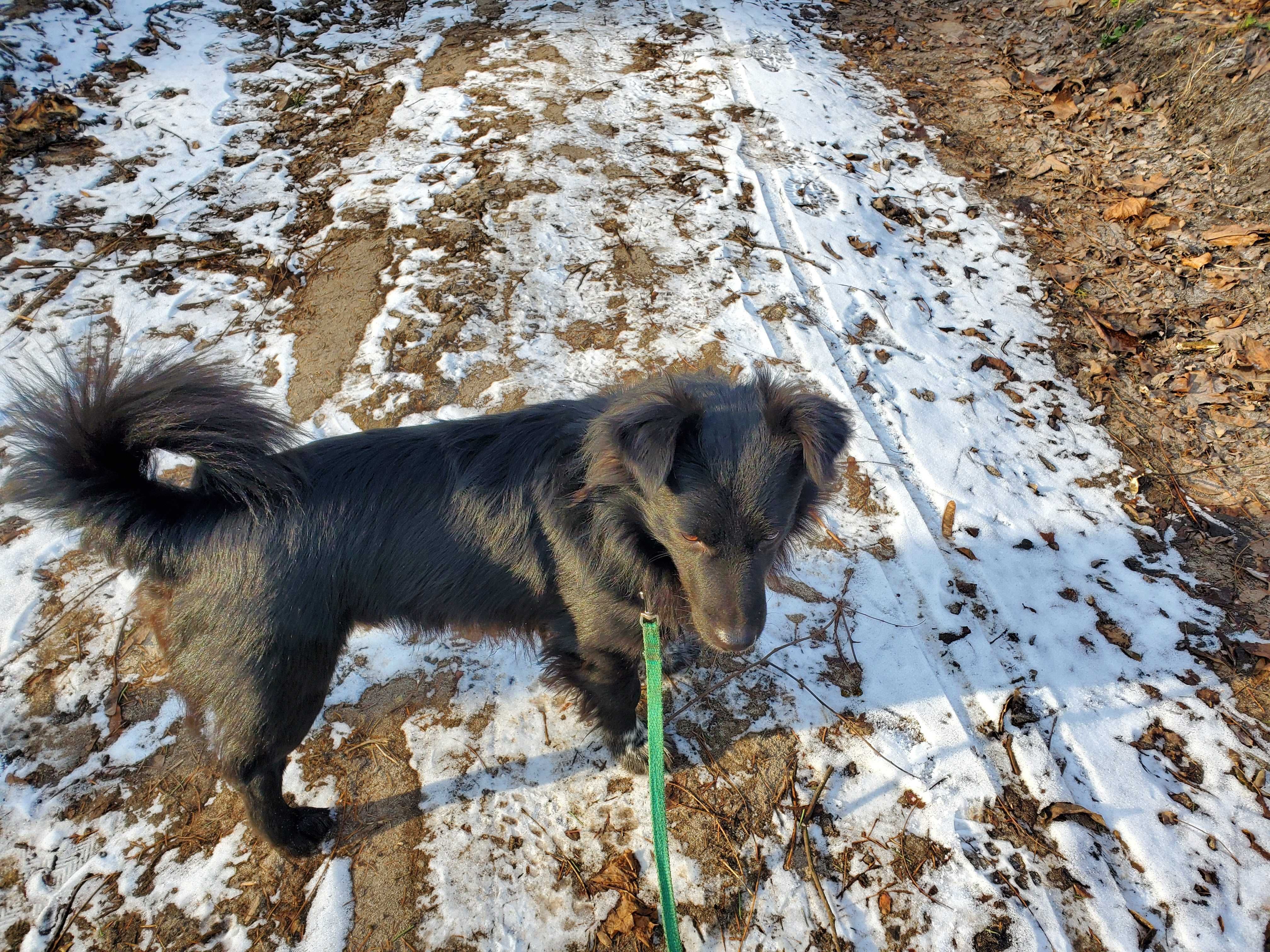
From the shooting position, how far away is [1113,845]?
2793 millimetres

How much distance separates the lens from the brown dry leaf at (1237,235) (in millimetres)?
5160

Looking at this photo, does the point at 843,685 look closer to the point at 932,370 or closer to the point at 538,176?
the point at 932,370

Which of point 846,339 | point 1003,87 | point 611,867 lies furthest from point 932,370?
point 1003,87

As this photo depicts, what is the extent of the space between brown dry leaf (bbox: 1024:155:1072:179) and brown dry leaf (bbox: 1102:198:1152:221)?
0.73 meters

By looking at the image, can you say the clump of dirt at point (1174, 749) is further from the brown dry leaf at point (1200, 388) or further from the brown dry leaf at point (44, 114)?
the brown dry leaf at point (44, 114)

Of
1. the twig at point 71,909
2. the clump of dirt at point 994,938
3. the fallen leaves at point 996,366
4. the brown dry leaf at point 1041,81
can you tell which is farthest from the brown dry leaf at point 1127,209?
the twig at point 71,909

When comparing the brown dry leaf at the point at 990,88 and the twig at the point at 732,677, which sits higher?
the brown dry leaf at the point at 990,88

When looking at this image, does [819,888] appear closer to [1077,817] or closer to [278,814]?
[1077,817]

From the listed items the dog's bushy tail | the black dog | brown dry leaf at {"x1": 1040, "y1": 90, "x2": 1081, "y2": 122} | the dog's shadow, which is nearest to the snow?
the dog's shadow

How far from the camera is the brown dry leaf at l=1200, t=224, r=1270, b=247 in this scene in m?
5.16

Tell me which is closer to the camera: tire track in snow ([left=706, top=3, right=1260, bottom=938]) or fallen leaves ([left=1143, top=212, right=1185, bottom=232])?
tire track in snow ([left=706, top=3, right=1260, bottom=938])

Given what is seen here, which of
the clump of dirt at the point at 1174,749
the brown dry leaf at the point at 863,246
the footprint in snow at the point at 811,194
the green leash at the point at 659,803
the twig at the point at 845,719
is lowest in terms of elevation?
the twig at the point at 845,719

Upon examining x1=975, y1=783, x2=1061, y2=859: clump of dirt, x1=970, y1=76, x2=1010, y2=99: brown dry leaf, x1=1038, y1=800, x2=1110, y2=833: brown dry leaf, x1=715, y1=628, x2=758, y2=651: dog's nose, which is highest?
x1=970, y1=76, x2=1010, y2=99: brown dry leaf

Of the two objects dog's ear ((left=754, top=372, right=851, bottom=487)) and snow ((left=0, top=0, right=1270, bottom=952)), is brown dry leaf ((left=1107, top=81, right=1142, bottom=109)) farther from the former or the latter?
dog's ear ((left=754, top=372, right=851, bottom=487))
